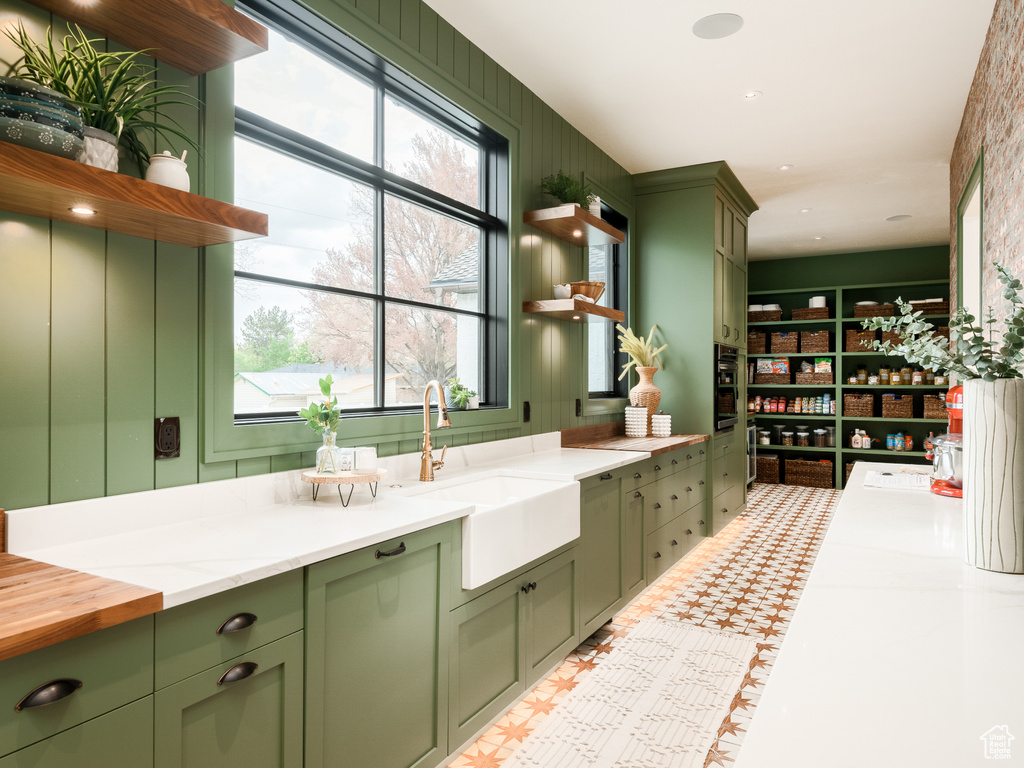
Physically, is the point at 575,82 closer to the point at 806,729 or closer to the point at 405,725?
the point at 405,725

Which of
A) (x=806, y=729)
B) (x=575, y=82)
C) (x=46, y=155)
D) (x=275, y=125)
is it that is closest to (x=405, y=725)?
(x=806, y=729)

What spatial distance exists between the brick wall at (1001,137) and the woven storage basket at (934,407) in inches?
169

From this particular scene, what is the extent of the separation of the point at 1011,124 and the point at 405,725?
283 centimetres

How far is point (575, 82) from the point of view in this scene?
332cm

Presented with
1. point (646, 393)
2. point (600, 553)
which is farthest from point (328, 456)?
point (646, 393)

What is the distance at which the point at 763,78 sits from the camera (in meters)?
3.25

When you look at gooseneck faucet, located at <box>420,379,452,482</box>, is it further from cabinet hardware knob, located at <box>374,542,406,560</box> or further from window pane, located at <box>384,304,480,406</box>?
cabinet hardware knob, located at <box>374,542,406,560</box>

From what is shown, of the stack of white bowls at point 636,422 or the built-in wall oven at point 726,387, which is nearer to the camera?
the stack of white bowls at point 636,422

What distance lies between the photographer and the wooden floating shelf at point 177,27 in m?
1.39

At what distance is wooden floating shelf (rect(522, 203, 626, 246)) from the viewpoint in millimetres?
3240

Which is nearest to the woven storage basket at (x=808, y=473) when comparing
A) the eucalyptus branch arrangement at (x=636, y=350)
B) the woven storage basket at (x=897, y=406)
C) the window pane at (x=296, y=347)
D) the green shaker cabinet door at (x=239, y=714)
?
the woven storage basket at (x=897, y=406)

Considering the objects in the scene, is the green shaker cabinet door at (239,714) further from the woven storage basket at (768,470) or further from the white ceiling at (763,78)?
the woven storage basket at (768,470)

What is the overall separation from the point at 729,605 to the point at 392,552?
246cm

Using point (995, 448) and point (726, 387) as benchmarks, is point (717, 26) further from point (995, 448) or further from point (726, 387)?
point (726, 387)
